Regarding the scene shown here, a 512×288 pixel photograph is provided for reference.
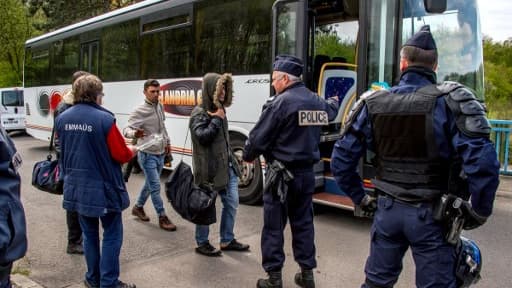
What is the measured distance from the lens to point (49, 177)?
415 cm

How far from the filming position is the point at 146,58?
340 inches

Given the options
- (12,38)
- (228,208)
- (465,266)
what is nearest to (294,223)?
(228,208)

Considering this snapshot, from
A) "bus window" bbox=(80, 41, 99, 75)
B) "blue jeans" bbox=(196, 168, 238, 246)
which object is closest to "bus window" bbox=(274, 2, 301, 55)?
"blue jeans" bbox=(196, 168, 238, 246)

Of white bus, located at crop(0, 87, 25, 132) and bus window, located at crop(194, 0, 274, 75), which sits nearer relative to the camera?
bus window, located at crop(194, 0, 274, 75)

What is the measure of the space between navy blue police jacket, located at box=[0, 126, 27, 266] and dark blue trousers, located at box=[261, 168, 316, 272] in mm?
2071

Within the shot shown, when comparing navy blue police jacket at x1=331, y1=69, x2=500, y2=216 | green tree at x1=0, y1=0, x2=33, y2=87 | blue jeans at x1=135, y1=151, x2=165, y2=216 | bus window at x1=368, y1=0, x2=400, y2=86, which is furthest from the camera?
green tree at x1=0, y1=0, x2=33, y2=87

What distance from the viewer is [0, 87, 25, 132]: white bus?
1759 centimetres

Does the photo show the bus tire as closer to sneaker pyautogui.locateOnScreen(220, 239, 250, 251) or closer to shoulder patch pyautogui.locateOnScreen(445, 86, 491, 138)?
sneaker pyautogui.locateOnScreen(220, 239, 250, 251)

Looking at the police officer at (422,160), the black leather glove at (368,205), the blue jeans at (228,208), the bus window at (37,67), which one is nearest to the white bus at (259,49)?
the blue jeans at (228,208)

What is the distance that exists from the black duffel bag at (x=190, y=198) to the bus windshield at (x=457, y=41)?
302 centimetres

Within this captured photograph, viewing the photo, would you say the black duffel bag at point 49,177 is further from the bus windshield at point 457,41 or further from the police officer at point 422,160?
the bus windshield at point 457,41

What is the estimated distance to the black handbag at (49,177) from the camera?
4.09 metres

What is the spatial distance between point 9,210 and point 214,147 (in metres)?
2.53

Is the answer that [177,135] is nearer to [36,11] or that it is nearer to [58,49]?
[58,49]
